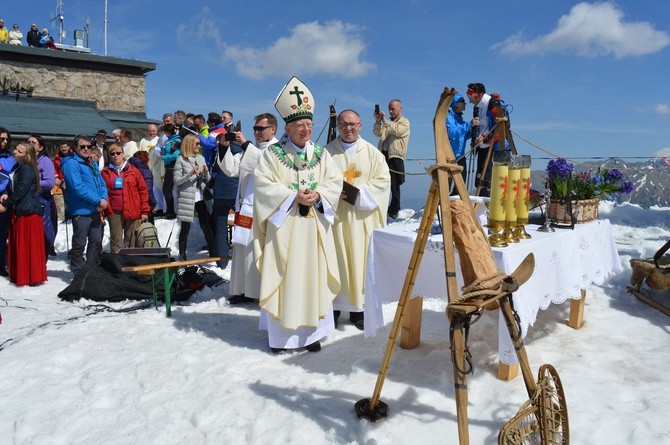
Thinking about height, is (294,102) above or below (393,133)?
below

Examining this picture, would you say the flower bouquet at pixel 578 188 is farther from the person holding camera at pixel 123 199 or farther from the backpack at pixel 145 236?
the person holding camera at pixel 123 199

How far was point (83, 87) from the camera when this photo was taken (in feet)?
51.4

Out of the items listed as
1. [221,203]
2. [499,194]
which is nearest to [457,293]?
[499,194]

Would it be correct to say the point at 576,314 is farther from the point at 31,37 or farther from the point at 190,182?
the point at 31,37

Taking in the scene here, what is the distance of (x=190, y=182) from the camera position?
8461mm

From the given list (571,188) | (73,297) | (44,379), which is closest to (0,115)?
(73,297)

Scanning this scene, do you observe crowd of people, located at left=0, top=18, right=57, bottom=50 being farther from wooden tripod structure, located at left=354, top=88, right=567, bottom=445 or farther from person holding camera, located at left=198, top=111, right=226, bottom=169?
wooden tripod structure, located at left=354, top=88, right=567, bottom=445

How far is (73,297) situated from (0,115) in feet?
26.4

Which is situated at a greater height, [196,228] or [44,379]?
[196,228]

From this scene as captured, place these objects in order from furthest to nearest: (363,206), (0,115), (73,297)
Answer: (0,115) → (73,297) → (363,206)

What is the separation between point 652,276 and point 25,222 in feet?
25.4

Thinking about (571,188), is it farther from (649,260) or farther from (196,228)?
(196,228)

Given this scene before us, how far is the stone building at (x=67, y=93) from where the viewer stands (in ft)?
42.0

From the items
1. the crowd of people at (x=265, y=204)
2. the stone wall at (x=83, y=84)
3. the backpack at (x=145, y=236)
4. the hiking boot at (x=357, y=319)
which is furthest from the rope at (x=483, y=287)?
the stone wall at (x=83, y=84)
